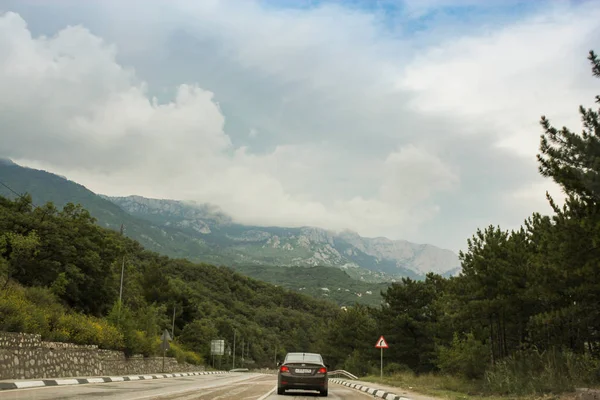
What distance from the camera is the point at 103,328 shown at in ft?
94.2

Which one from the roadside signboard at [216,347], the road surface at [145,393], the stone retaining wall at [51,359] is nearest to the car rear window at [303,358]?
the road surface at [145,393]

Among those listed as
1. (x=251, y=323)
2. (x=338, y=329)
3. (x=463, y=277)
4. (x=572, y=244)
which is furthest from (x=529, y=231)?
(x=251, y=323)

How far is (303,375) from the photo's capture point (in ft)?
57.1

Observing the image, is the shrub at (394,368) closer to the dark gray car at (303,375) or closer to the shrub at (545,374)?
the shrub at (545,374)

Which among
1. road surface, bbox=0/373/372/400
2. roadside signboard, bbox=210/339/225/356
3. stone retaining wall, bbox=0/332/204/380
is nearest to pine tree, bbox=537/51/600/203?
road surface, bbox=0/373/372/400

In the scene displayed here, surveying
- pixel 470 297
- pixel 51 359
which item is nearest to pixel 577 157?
pixel 470 297

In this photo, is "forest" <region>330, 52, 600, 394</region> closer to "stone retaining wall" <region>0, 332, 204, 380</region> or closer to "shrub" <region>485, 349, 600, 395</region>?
"shrub" <region>485, 349, 600, 395</region>

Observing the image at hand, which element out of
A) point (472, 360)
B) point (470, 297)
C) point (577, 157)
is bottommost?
point (472, 360)

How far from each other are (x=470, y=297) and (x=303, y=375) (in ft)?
44.0

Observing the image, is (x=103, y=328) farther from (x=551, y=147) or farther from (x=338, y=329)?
(x=338, y=329)

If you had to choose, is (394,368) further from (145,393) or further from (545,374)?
(145,393)

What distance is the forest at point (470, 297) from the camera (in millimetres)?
15047

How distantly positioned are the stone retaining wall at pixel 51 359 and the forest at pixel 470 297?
67cm

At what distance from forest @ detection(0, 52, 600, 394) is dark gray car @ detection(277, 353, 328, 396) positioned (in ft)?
20.7
